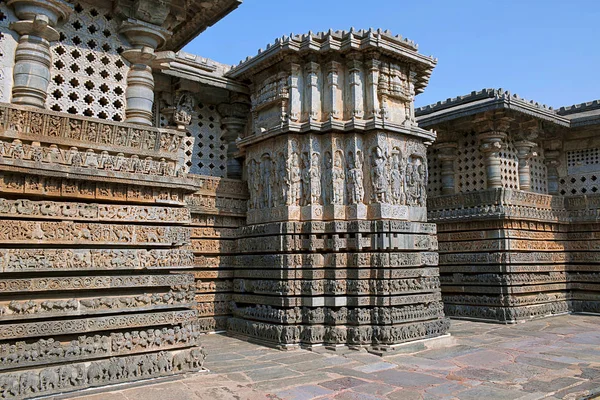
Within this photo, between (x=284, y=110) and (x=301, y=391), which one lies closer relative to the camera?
(x=301, y=391)

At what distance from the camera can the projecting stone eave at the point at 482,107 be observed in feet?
40.2

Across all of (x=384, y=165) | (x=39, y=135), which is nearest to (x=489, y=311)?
(x=384, y=165)

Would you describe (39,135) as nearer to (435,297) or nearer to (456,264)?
(435,297)

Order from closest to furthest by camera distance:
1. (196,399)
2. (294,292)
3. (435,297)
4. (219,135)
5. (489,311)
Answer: (196,399), (294,292), (435,297), (219,135), (489,311)

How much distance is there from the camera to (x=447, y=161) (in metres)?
14.1

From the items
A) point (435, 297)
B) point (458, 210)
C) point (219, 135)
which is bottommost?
point (435, 297)

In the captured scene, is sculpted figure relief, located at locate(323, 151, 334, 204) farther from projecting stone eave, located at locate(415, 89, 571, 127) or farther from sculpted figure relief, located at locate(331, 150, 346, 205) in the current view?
projecting stone eave, located at locate(415, 89, 571, 127)

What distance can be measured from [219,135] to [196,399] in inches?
281

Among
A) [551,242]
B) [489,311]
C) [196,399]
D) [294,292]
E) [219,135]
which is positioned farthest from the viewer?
[551,242]

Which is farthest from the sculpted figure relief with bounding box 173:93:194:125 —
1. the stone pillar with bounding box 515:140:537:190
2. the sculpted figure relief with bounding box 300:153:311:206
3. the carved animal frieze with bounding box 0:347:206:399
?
the stone pillar with bounding box 515:140:537:190

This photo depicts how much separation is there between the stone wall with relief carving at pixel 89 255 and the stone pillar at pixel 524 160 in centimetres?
1019

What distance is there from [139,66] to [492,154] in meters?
9.57

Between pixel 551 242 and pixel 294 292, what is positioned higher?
pixel 551 242

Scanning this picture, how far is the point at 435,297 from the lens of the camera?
9914 mm
